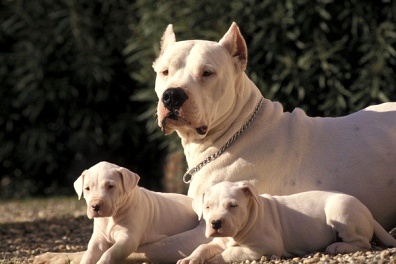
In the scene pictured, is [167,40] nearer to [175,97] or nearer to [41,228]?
[175,97]

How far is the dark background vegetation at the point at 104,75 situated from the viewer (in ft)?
36.6

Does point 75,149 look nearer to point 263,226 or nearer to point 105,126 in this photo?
point 105,126

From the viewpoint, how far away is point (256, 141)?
22.3 ft

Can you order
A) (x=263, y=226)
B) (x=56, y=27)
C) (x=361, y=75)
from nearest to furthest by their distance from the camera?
(x=263, y=226), (x=361, y=75), (x=56, y=27)

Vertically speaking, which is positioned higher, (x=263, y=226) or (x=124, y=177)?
(x=124, y=177)

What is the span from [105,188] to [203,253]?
74cm

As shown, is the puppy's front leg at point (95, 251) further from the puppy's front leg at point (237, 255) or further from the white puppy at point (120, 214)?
the puppy's front leg at point (237, 255)

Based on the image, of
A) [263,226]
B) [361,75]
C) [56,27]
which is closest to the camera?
[263,226]

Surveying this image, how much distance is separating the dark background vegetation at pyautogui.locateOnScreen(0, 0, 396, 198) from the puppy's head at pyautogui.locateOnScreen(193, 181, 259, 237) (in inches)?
204

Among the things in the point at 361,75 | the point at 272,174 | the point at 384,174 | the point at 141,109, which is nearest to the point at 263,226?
the point at 272,174

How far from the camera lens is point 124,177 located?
619cm

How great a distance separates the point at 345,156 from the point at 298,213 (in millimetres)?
784

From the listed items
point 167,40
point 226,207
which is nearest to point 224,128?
point 167,40

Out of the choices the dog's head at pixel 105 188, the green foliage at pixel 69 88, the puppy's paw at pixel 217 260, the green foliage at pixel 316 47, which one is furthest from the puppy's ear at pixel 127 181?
the green foliage at pixel 69 88
